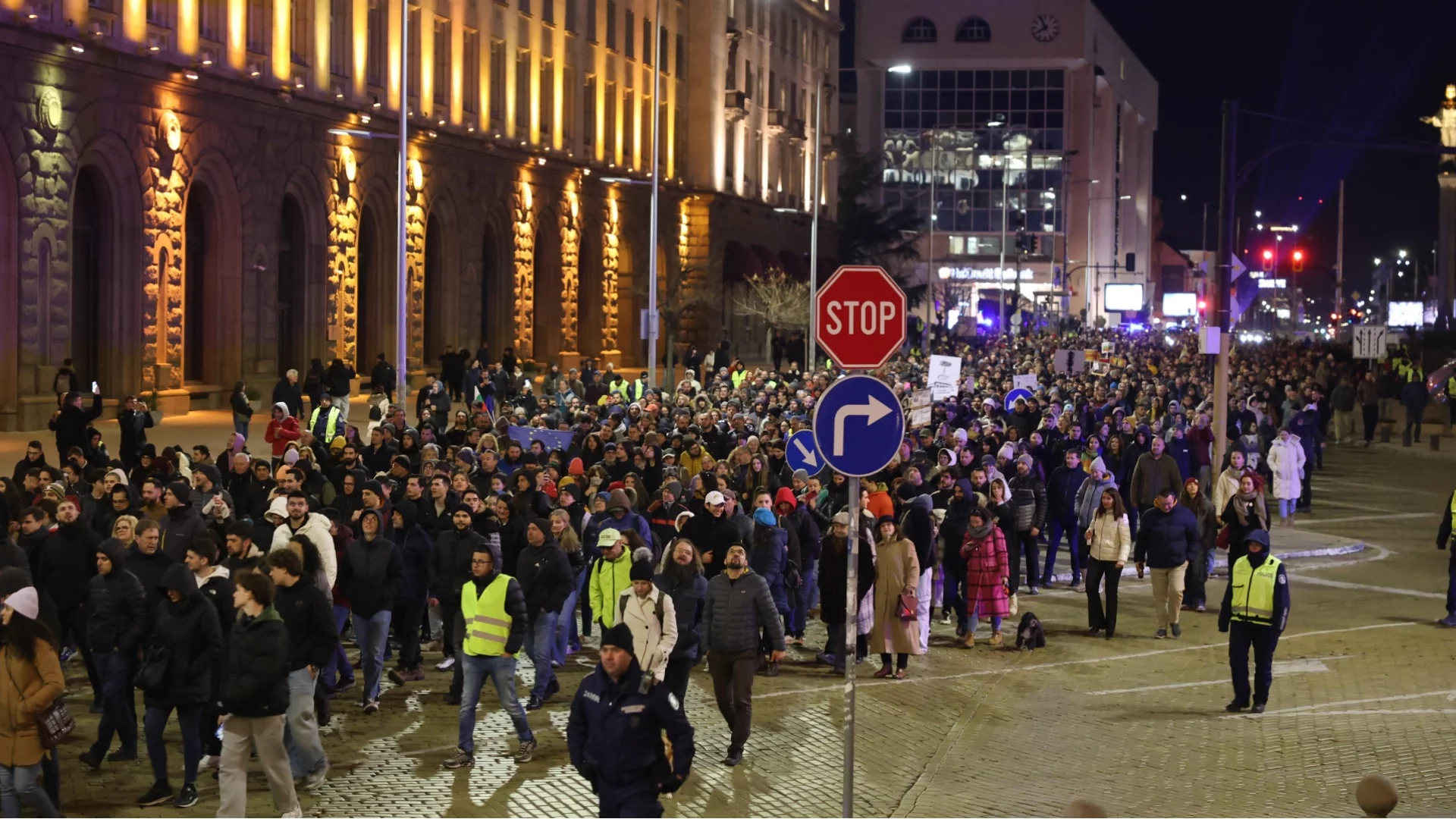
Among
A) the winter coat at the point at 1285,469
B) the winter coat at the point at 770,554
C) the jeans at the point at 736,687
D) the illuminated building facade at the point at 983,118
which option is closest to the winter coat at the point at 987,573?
the winter coat at the point at 770,554

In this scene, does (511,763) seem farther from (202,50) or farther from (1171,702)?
(202,50)

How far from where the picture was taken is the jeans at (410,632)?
1425 cm

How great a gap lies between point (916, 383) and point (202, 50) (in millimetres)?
15565

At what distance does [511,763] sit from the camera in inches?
459

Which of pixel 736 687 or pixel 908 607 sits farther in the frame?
pixel 908 607

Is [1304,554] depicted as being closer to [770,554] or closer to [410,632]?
[770,554]

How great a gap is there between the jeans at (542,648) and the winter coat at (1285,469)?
15.1m

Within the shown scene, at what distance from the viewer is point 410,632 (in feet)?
46.9

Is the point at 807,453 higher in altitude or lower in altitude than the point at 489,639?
higher

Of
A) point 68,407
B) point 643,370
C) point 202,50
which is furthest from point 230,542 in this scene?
point 643,370

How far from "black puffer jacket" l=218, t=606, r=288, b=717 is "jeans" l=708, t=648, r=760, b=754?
134 inches

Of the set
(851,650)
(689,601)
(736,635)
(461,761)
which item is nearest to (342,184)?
(689,601)

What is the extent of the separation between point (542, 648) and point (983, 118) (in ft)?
351

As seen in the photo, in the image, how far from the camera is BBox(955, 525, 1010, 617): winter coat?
54.7ft
